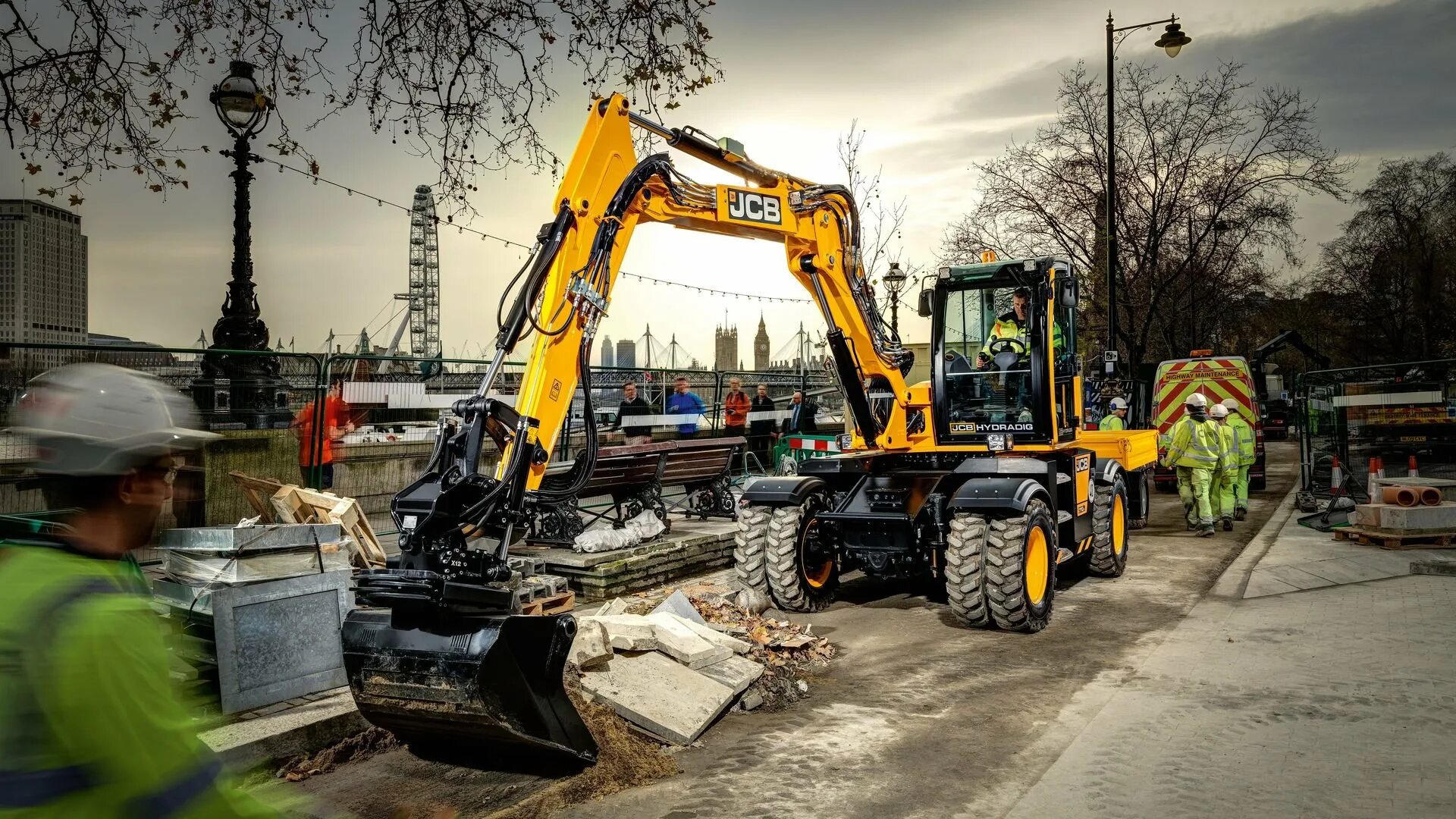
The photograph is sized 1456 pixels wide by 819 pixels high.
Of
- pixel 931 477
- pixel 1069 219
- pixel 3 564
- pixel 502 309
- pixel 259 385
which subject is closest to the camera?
pixel 3 564

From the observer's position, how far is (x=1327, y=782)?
179 inches

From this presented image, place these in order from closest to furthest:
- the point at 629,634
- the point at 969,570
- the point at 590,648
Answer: the point at 590,648 → the point at 629,634 → the point at 969,570

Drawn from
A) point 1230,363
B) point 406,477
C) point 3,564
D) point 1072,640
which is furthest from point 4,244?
point 1230,363

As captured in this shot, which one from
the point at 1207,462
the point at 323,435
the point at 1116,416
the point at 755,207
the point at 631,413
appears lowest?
the point at 1207,462

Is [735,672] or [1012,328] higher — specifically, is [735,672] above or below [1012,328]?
below

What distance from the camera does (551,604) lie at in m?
7.37

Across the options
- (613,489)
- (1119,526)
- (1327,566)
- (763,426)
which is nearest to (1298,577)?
(1327,566)

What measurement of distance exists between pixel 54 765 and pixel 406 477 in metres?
8.55

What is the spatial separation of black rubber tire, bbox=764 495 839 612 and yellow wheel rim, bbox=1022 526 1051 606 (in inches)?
74.7

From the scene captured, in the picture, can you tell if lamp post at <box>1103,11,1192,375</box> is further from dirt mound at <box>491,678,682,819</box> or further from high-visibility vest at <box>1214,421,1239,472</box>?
dirt mound at <box>491,678,682,819</box>

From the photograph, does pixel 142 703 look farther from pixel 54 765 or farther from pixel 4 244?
pixel 4 244

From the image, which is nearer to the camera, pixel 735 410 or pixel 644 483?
pixel 644 483

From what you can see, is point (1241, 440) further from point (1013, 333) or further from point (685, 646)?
point (685, 646)

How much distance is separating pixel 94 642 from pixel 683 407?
483 inches
